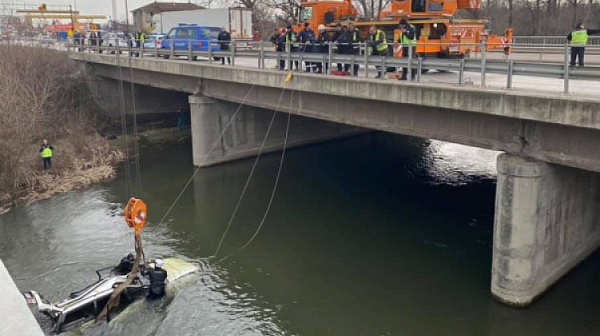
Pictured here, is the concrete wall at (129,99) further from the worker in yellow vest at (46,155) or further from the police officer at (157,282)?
the police officer at (157,282)

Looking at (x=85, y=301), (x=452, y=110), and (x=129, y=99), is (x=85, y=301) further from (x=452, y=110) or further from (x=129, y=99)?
(x=129, y=99)

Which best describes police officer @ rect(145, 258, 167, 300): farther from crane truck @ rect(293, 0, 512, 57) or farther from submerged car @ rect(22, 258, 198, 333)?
crane truck @ rect(293, 0, 512, 57)

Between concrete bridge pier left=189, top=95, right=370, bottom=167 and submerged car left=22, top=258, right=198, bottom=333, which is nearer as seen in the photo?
submerged car left=22, top=258, right=198, bottom=333

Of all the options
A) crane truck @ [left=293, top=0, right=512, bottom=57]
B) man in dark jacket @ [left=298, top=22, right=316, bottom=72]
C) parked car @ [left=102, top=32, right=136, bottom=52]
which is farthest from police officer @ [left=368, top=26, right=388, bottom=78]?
parked car @ [left=102, top=32, right=136, bottom=52]

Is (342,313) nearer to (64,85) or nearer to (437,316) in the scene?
(437,316)

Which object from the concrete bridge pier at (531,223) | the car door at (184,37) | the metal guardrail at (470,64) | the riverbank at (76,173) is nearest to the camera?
the metal guardrail at (470,64)

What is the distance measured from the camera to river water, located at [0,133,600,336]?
39.0 feet

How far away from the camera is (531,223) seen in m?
11.5

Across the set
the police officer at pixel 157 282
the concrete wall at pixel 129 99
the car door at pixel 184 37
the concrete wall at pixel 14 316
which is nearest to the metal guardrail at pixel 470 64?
the police officer at pixel 157 282

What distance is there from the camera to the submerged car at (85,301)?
11.1m

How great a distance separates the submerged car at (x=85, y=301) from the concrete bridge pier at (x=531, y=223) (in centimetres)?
790

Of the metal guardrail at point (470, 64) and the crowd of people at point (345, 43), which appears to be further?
the crowd of people at point (345, 43)

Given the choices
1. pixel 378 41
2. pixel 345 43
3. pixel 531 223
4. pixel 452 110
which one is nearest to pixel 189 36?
pixel 345 43

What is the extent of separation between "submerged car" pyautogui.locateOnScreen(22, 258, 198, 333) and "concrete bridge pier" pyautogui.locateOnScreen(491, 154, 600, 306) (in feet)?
A: 25.9
